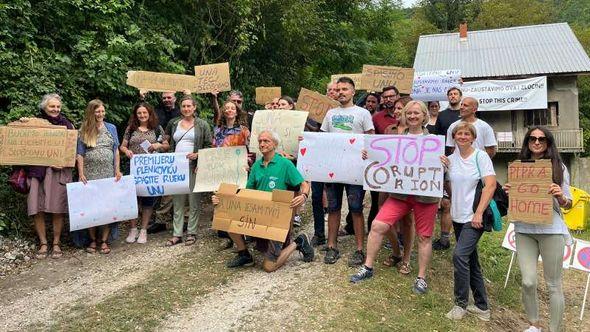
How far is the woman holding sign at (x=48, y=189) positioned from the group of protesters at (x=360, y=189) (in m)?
0.01

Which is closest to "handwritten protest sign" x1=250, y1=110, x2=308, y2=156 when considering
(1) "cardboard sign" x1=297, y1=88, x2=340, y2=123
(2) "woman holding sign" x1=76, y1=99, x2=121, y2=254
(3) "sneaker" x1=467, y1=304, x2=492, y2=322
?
(1) "cardboard sign" x1=297, y1=88, x2=340, y2=123

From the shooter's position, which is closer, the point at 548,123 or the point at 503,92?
the point at 503,92

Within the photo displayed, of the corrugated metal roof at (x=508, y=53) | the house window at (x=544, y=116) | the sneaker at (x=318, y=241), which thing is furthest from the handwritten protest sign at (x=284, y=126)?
the house window at (x=544, y=116)

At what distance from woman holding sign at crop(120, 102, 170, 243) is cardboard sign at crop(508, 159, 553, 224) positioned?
15.4 feet

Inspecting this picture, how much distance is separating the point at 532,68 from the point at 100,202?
23.5m

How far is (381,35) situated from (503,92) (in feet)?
25.1

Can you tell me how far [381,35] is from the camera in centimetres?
2045

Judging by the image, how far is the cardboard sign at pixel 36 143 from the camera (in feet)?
19.4

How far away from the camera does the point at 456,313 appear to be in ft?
15.5

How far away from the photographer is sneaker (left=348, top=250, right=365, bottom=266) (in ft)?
18.3

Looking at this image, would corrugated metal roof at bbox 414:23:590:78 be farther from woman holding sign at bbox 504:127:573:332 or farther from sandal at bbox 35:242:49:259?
sandal at bbox 35:242:49:259

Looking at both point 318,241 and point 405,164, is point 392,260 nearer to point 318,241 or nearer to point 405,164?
point 318,241

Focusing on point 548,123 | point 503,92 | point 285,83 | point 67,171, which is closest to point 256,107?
point 285,83

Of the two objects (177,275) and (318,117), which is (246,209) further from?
(318,117)
